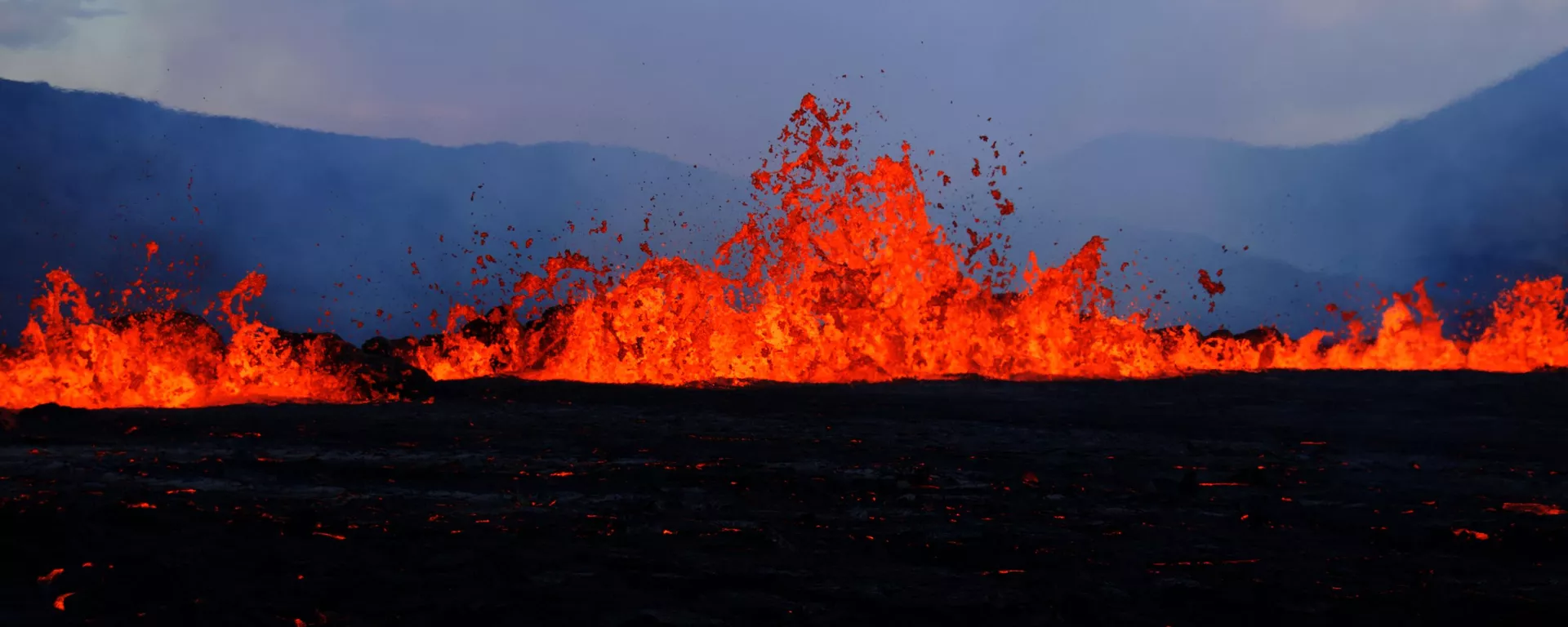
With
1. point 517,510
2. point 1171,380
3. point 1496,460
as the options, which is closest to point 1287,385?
point 1171,380

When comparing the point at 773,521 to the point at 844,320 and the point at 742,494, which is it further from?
the point at 844,320

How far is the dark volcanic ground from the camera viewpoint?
3.50m

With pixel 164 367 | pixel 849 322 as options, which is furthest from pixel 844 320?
pixel 164 367

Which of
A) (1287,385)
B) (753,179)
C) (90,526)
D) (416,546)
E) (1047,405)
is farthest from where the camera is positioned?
(753,179)

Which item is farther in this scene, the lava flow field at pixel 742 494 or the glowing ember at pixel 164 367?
the glowing ember at pixel 164 367

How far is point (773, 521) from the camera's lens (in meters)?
4.83

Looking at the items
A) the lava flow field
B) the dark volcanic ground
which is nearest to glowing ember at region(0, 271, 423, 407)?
the lava flow field

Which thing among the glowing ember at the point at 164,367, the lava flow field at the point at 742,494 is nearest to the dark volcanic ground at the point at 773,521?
the lava flow field at the point at 742,494

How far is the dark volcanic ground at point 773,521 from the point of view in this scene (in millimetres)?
3500

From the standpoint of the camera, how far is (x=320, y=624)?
128 inches

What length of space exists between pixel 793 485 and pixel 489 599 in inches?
95.9

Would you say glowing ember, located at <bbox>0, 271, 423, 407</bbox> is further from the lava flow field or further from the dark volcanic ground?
the dark volcanic ground

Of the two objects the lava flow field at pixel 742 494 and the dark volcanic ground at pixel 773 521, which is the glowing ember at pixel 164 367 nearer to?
the lava flow field at pixel 742 494

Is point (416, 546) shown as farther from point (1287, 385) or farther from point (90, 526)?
point (1287, 385)
